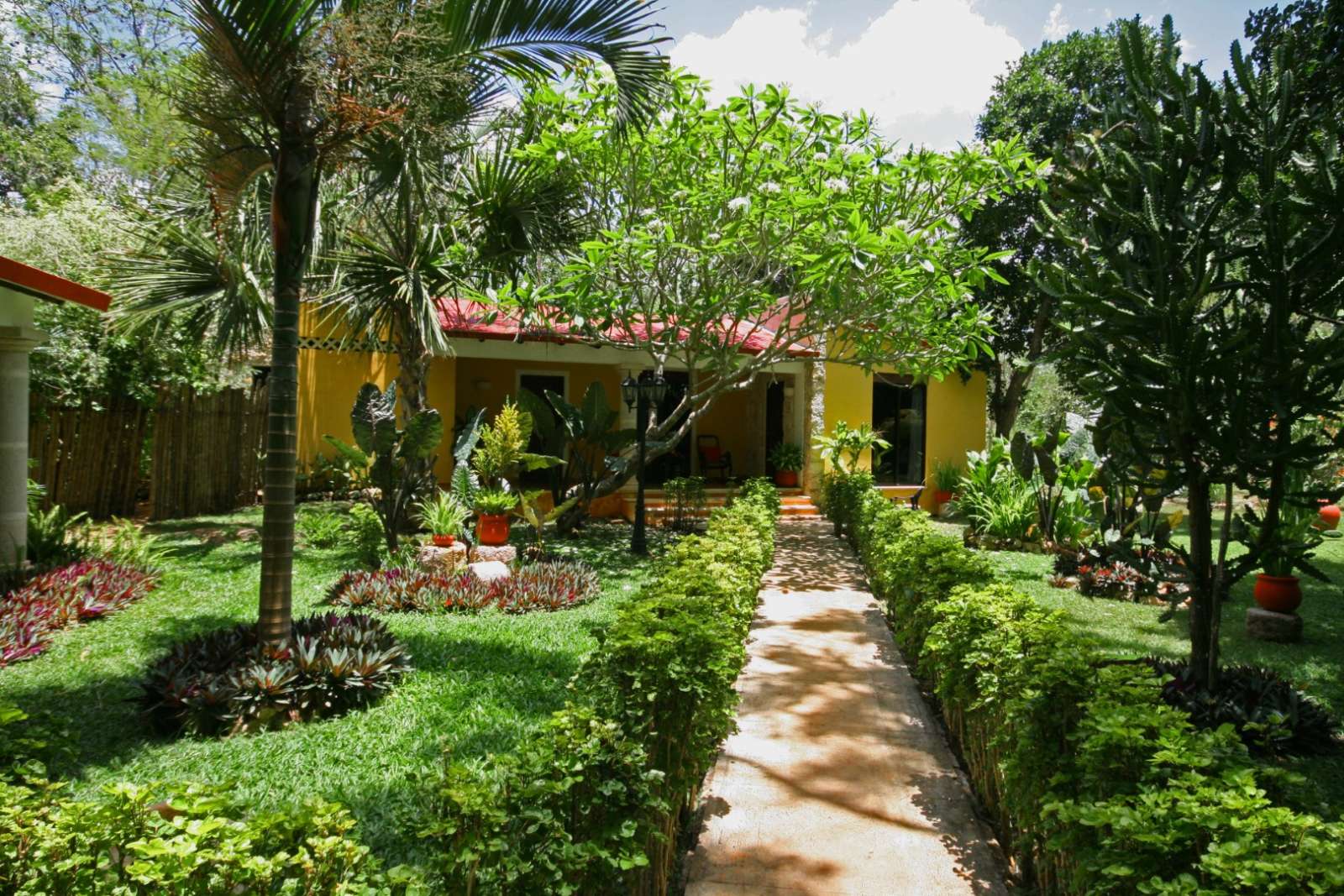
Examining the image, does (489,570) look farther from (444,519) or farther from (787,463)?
(787,463)

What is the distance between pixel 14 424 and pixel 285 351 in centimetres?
465

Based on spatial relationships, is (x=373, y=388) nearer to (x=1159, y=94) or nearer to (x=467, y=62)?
(x=467, y=62)

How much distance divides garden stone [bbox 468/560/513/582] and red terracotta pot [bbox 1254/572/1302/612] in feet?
23.5

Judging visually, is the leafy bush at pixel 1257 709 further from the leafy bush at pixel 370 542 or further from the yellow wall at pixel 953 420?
the yellow wall at pixel 953 420

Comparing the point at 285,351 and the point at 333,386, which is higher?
the point at 333,386

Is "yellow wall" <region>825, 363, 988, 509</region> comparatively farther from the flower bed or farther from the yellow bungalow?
the flower bed

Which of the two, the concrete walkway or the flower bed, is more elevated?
the flower bed

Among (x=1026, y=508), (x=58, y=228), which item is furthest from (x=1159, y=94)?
(x=58, y=228)

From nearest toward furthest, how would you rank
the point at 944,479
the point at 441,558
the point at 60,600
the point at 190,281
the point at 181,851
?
the point at 181,851 < the point at 60,600 < the point at 441,558 < the point at 190,281 < the point at 944,479

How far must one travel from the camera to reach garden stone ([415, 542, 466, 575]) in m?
8.89

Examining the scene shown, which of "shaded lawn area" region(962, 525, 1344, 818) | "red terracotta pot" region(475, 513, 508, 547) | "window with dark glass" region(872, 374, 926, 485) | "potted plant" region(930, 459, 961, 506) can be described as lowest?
"shaded lawn area" region(962, 525, 1344, 818)

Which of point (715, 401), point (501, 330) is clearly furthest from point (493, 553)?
point (715, 401)

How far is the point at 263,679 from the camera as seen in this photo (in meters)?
4.99

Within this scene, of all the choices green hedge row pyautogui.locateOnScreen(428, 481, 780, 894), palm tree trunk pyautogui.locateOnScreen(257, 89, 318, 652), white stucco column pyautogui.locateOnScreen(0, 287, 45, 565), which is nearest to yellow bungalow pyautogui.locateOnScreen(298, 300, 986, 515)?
white stucco column pyautogui.locateOnScreen(0, 287, 45, 565)
